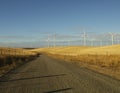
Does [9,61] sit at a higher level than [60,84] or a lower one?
higher

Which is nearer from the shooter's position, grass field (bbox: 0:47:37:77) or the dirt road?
the dirt road

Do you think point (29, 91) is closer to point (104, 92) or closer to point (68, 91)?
point (68, 91)

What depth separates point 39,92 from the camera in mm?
11039

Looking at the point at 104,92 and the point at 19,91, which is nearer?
the point at 104,92

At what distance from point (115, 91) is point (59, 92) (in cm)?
247

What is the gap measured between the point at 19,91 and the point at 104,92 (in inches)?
154

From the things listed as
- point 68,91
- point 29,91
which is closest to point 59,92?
point 68,91

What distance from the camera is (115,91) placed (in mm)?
10930

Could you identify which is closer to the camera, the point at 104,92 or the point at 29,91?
the point at 104,92

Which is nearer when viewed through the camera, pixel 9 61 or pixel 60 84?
pixel 60 84

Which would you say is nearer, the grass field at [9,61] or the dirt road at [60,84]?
the dirt road at [60,84]

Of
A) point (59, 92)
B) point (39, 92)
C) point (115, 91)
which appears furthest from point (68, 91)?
point (115, 91)

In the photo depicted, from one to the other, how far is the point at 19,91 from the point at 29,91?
492 mm

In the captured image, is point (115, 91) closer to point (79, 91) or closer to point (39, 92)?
point (79, 91)
